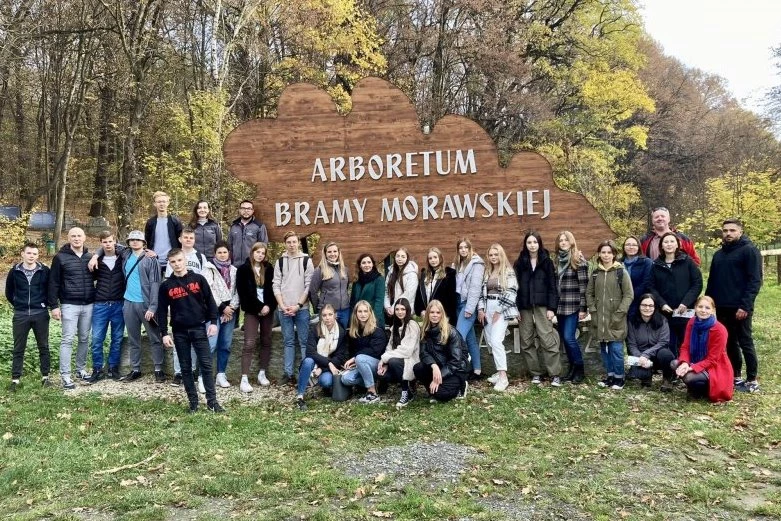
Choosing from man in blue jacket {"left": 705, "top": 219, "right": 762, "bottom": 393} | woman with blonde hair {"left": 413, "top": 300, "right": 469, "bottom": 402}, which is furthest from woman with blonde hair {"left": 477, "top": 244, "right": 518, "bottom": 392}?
man in blue jacket {"left": 705, "top": 219, "right": 762, "bottom": 393}

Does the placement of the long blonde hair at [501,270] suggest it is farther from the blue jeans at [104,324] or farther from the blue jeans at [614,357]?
the blue jeans at [104,324]

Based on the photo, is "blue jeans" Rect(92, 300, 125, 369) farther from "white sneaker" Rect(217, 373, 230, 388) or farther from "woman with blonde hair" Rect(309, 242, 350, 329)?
"woman with blonde hair" Rect(309, 242, 350, 329)

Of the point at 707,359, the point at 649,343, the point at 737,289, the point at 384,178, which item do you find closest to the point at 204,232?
the point at 384,178

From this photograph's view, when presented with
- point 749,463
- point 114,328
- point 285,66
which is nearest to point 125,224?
point 285,66

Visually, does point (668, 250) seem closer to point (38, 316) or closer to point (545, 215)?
point (545, 215)

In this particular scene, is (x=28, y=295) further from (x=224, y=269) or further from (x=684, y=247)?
(x=684, y=247)

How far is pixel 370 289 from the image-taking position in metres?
6.43

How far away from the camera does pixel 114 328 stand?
6750mm

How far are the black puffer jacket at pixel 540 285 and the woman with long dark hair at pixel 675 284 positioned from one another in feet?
3.42

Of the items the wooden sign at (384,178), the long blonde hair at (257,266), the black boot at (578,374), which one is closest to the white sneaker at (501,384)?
the black boot at (578,374)

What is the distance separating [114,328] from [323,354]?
2.60 m

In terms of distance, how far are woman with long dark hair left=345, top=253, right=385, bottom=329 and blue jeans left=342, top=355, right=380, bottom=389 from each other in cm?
51

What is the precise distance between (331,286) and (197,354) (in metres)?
1.58

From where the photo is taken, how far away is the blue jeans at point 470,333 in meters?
6.38
